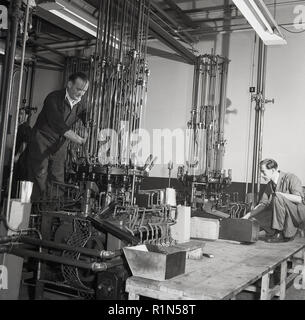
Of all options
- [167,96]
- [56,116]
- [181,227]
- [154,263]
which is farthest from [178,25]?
[154,263]

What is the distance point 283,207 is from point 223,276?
67.9 inches

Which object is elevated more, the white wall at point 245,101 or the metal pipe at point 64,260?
the white wall at point 245,101

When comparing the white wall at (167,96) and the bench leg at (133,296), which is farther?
the white wall at (167,96)

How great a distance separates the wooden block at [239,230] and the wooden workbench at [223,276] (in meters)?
0.07

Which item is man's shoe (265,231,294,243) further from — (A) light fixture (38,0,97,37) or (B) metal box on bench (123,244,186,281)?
(A) light fixture (38,0,97,37)

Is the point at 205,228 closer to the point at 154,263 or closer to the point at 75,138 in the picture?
the point at 75,138

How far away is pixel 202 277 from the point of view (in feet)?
→ 6.46

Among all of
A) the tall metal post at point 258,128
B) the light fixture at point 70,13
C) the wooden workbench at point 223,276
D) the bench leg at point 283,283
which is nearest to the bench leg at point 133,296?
the wooden workbench at point 223,276

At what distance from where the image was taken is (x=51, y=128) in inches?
136

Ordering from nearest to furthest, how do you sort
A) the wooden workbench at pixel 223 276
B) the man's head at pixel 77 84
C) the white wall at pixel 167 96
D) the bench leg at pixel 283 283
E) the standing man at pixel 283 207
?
1. the wooden workbench at pixel 223 276
2. the bench leg at pixel 283 283
3. the man's head at pixel 77 84
4. the standing man at pixel 283 207
5. the white wall at pixel 167 96

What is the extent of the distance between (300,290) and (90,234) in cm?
207

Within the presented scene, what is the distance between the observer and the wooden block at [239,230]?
328cm

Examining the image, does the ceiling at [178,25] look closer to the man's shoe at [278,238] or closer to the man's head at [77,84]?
the man's head at [77,84]
